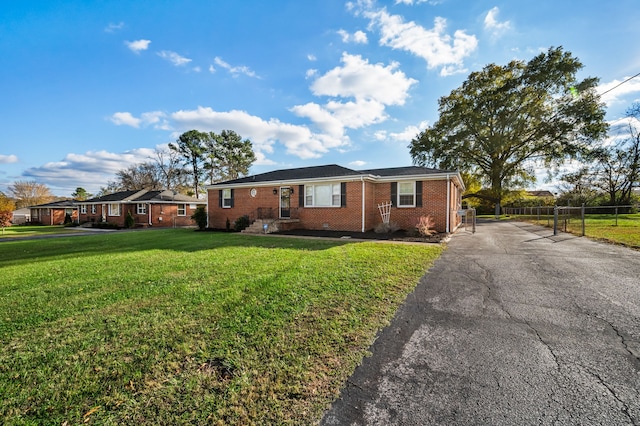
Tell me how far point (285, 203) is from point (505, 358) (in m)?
13.9

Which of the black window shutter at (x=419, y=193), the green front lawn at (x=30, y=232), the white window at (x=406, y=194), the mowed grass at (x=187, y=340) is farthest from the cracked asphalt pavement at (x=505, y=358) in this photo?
the green front lawn at (x=30, y=232)

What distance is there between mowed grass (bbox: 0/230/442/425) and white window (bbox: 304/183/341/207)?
847cm

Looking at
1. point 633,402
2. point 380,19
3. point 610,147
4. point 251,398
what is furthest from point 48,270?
point 610,147

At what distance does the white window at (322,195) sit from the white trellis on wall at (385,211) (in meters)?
2.31

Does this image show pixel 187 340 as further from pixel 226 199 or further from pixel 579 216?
pixel 579 216

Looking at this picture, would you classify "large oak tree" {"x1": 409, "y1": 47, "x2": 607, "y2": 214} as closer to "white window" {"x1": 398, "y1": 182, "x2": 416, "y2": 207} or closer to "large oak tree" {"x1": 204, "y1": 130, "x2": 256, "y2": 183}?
"white window" {"x1": 398, "y1": 182, "x2": 416, "y2": 207}

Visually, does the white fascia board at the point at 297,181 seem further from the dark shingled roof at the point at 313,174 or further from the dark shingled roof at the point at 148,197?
the dark shingled roof at the point at 148,197

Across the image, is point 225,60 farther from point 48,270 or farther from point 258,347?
point 258,347

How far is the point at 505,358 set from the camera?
2514 millimetres

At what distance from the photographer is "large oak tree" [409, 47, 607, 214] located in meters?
25.5

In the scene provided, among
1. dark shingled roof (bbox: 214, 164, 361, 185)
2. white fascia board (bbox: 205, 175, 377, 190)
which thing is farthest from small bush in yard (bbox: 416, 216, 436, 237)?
dark shingled roof (bbox: 214, 164, 361, 185)

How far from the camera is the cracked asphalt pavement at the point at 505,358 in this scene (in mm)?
1841

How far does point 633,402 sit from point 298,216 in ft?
45.2

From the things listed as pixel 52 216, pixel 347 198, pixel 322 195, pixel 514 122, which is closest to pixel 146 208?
pixel 52 216
